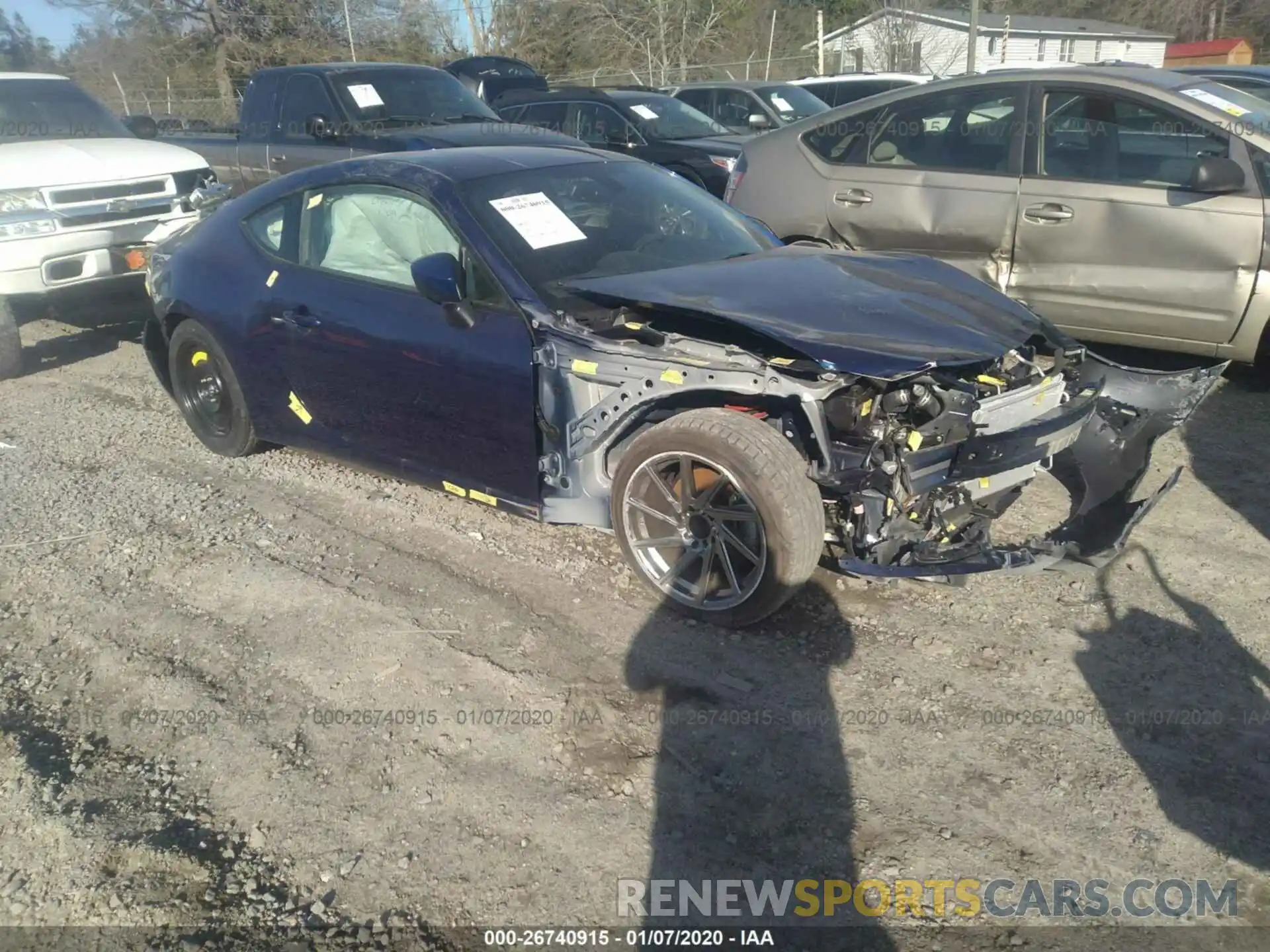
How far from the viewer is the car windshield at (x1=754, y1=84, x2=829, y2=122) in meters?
12.9

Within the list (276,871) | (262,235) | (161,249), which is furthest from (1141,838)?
(161,249)

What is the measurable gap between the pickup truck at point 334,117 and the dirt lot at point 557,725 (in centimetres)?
481

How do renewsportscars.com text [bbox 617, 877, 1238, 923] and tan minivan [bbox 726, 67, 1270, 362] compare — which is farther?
tan minivan [bbox 726, 67, 1270, 362]

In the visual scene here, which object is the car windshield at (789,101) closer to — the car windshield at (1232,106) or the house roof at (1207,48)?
the car windshield at (1232,106)

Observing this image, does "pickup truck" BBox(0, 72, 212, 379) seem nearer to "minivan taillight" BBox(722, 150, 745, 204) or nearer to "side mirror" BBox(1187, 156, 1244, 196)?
"minivan taillight" BBox(722, 150, 745, 204)

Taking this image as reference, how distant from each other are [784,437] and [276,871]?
6.73ft

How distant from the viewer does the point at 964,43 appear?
123 ft

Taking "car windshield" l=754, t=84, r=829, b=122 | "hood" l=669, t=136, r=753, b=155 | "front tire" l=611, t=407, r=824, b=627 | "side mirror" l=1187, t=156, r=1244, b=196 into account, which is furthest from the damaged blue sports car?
"car windshield" l=754, t=84, r=829, b=122

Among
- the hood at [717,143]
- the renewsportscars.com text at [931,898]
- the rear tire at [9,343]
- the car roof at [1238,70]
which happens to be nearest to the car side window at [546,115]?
the hood at [717,143]

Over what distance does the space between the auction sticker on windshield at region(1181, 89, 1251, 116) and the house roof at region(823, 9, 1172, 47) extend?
97.1 ft

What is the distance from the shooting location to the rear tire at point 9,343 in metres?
7.03

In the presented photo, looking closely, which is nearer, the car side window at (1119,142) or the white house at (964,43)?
the car side window at (1119,142)

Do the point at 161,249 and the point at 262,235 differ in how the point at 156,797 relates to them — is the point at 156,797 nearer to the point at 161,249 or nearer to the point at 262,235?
the point at 262,235

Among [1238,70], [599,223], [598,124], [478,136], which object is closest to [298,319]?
[599,223]
